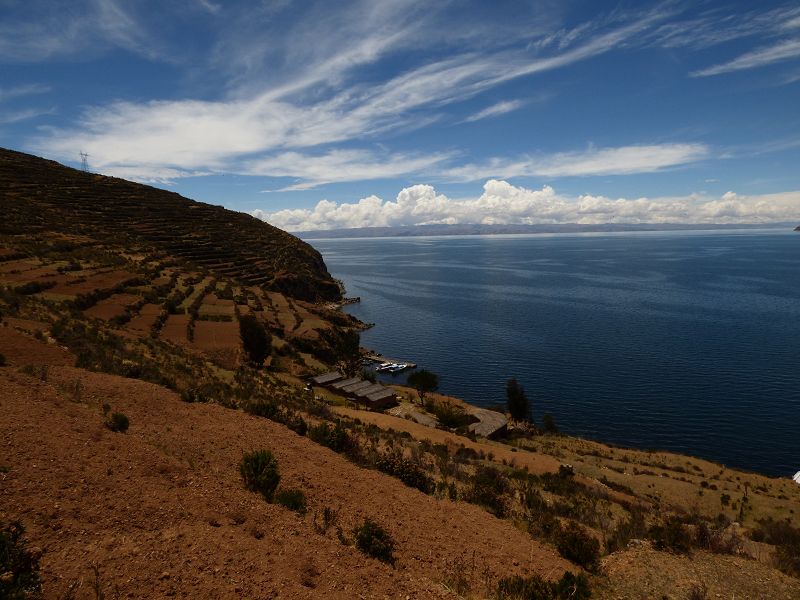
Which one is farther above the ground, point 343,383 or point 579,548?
point 579,548

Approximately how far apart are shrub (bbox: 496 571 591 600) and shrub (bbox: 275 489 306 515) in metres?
5.10

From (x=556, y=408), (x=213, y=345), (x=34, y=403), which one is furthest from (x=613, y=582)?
(x=556, y=408)

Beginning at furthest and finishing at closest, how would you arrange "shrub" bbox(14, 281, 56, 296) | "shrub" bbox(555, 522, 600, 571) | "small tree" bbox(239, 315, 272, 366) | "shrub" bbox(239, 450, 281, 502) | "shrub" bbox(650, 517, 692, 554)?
"small tree" bbox(239, 315, 272, 366), "shrub" bbox(14, 281, 56, 296), "shrub" bbox(650, 517, 692, 554), "shrub" bbox(555, 522, 600, 571), "shrub" bbox(239, 450, 281, 502)

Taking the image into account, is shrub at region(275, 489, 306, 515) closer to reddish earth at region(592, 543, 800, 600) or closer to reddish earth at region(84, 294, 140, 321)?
reddish earth at region(592, 543, 800, 600)

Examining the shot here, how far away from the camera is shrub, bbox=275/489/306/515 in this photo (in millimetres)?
11000

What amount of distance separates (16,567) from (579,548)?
12.6 meters

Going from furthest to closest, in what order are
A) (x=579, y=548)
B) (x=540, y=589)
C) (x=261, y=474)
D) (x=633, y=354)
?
1. (x=633, y=354)
2. (x=579, y=548)
3. (x=261, y=474)
4. (x=540, y=589)

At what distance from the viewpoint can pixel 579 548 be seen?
39.9ft

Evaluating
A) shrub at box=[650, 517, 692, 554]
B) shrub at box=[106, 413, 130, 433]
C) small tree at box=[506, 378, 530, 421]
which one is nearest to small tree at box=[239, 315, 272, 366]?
shrub at box=[106, 413, 130, 433]

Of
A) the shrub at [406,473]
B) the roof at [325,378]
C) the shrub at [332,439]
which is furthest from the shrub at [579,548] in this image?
the roof at [325,378]

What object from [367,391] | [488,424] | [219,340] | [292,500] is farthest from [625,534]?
[219,340]

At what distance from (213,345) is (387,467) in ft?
84.7

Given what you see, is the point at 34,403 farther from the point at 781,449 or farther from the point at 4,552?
the point at 781,449

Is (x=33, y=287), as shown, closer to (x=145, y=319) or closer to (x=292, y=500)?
(x=145, y=319)
